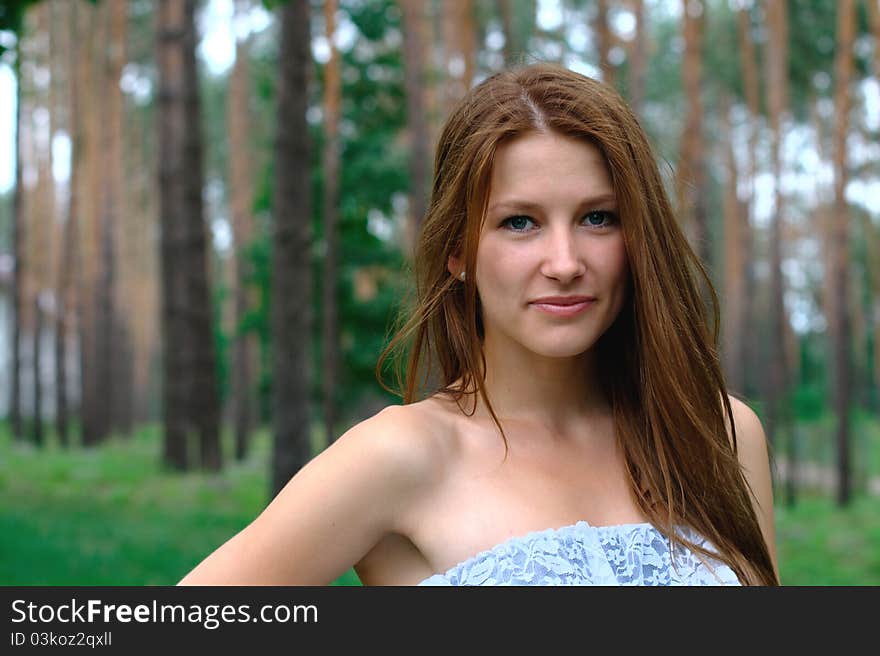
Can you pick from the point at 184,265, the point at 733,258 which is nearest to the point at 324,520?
the point at 184,265

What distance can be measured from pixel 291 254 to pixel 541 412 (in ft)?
20.9

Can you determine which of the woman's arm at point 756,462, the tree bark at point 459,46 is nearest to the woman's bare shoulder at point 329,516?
the woman's arm at point 756,462

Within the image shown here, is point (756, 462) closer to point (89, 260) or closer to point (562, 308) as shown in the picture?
point (562, 308)

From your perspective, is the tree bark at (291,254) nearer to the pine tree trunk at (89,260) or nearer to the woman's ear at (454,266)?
the woman's ear at (454,266)

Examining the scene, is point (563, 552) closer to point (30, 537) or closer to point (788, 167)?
point (30, 537)

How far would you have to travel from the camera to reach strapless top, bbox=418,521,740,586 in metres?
1.61

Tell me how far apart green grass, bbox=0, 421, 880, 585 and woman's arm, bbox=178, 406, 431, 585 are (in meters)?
5.36

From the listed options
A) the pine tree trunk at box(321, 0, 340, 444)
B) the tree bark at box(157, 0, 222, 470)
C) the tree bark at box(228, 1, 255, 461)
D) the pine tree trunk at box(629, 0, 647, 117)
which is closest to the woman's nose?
the pine tree trunk at box(321, 0, 340, 444)

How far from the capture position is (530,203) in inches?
66.4

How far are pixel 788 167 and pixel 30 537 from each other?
2519 cm

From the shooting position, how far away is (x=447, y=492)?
167 centimetres

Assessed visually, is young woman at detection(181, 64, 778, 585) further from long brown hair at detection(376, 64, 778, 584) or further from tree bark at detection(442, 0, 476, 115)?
tree bark at detection(442, 0, 476, 115)

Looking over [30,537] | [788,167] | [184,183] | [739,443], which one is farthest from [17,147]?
[788,167]

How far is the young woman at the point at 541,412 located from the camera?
1.60 metres
